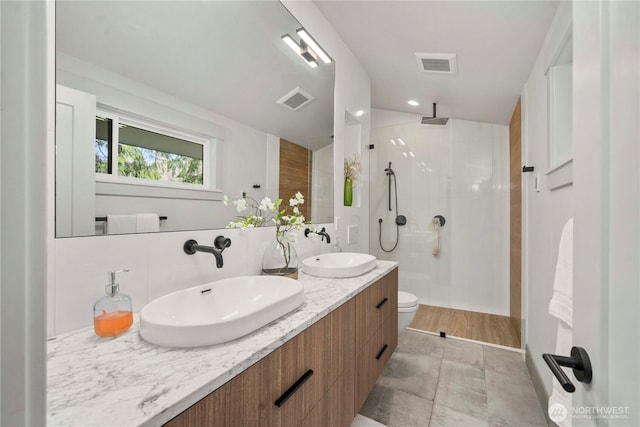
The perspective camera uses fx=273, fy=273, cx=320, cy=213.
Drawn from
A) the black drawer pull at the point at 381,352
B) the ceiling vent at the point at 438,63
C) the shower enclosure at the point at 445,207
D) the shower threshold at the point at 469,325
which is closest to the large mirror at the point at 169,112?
the ceiling vent at the point at 438,63

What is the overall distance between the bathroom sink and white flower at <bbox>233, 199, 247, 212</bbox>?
36 cm

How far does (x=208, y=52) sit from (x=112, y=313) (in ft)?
3.63

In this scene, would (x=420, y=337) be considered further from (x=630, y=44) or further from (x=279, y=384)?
(x=630, y=44)

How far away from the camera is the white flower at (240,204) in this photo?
136cm

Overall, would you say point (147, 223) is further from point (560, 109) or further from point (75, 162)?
point (560, 109)

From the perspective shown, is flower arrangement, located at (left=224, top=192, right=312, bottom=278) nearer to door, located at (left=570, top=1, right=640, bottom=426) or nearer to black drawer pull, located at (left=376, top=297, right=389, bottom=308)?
black drawer pull, located at (left=376, top=297, right=389, bottom=308)

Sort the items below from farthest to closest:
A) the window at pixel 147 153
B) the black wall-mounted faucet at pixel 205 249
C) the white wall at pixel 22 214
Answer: the black wall-mounted faucet at pixel 205 249
the window at pixel 147 153
the white wall at pixel 22 214

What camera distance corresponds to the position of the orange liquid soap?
760mm

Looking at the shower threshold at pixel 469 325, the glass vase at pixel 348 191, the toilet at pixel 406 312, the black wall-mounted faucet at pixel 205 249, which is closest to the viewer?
the black wall-mounted faucet at pixel 205 249

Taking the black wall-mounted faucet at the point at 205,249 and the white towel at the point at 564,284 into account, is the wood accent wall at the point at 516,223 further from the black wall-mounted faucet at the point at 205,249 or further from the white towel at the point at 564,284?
the black wall-mounted faucet at the point at 205,249

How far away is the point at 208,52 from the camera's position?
4.02 feet

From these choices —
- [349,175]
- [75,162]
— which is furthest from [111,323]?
[349,175]

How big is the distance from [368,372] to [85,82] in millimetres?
1734

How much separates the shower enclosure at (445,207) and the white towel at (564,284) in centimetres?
228
